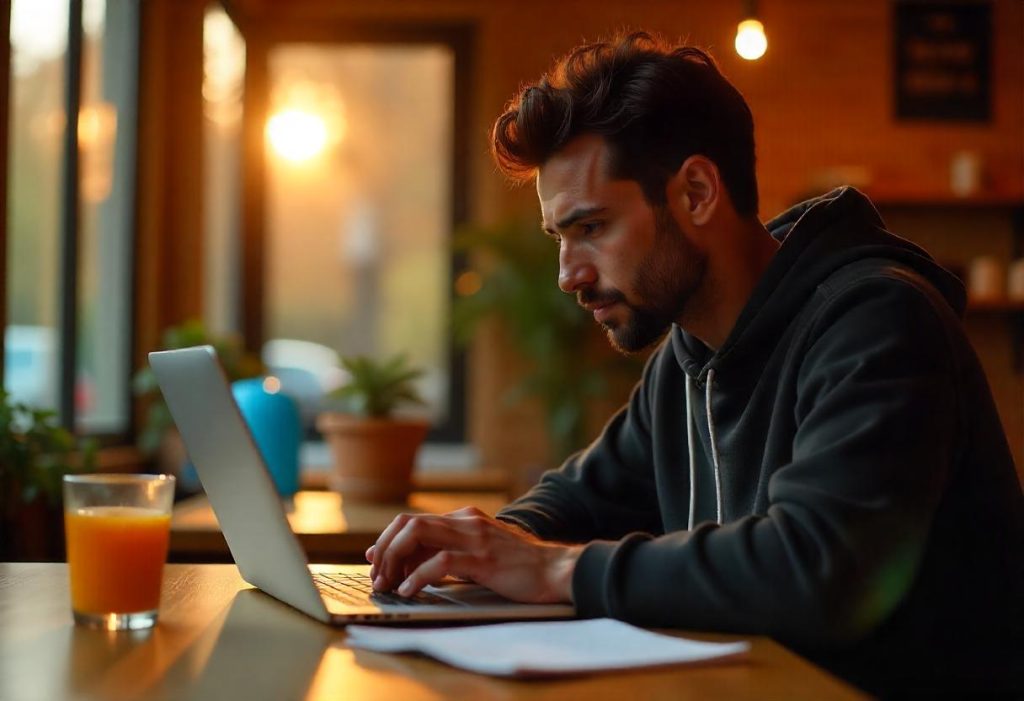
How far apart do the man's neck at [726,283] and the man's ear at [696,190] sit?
1.9 inches

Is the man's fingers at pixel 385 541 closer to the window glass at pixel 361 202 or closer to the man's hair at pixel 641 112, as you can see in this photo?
the man's hair at pixel 641 112

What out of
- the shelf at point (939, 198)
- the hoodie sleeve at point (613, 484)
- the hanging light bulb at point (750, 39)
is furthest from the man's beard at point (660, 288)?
the shelf at point (939, 198)

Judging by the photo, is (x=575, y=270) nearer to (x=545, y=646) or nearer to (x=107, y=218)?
(x=545, y=646)

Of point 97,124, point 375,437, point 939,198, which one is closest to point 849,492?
point 375,437

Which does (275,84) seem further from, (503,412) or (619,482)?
(619,482)

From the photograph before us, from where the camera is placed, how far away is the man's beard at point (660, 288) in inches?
60.6

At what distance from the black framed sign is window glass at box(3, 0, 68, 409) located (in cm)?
381

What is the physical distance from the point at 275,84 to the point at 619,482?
14.7ft

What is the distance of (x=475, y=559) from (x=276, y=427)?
5.48ft

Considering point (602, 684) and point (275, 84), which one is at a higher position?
point (275, 84)

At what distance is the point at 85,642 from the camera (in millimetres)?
1029

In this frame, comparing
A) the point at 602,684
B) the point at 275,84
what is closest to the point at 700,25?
the point at 275,84

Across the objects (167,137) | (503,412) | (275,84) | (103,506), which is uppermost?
(275,84)

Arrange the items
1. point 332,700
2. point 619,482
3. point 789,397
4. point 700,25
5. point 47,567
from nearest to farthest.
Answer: point 332,700
point 789,397
point 47,567
point 619,482
point 700,25
